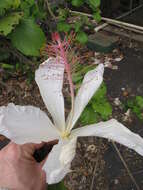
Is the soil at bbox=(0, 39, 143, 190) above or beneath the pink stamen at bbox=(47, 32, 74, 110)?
beneath

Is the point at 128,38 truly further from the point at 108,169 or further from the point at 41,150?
the point at 41,150

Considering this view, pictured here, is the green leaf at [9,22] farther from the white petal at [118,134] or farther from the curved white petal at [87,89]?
the white petal at [118,134]

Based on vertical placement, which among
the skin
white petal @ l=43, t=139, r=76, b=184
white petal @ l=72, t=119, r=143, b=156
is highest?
white petal @ l=72, t=119, r=143, b=156

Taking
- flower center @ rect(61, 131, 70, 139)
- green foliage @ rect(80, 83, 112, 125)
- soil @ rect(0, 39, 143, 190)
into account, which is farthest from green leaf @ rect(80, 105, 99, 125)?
soil @ rect(0, 39, 143, 190)

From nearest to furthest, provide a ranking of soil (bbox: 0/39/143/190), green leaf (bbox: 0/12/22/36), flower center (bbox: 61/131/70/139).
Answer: flower center (bbox: 61/131/70/139)
green leaf (bbox: 0/12/22/36)
soil (bbox: 0/39/143/190)

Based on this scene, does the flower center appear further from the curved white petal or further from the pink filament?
the pink filament

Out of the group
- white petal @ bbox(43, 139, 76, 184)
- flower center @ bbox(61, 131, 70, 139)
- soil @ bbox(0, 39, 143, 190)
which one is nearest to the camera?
white petal @ bbox(43, 139, 76, 184)

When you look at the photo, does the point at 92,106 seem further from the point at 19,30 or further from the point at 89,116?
the point at 19,30
